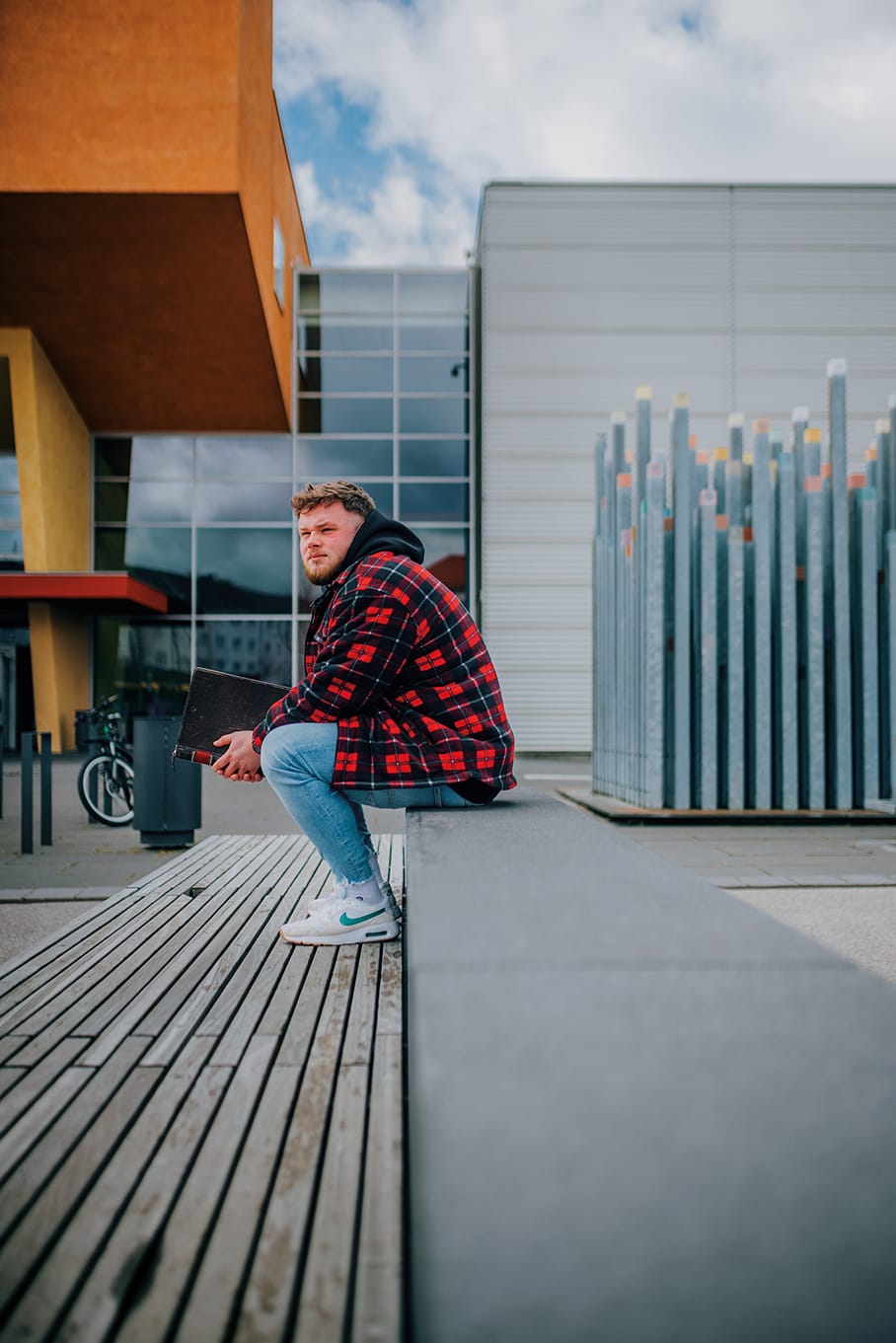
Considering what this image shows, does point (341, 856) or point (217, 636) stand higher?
point (217, 636)

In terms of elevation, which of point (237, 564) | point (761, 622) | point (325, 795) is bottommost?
point (325, 795)

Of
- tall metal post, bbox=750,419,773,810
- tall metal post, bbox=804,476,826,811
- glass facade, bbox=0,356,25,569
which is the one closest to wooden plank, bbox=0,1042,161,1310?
tall metal post, bbox=750,419,773,810

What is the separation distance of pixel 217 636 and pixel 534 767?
7.15m

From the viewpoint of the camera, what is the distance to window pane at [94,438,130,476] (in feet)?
58.4

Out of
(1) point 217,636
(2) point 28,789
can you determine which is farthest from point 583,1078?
(1) point 217,636

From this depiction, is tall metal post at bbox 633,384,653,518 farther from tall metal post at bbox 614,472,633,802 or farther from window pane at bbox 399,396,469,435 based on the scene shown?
window pane at bbox 399,396,469,435

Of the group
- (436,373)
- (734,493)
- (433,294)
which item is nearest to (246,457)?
(436,373)

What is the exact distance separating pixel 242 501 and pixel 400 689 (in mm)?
15622

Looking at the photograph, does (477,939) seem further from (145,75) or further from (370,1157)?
(145,75)

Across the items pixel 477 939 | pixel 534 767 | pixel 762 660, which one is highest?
pixel 762 660

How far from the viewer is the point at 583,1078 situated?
103 cm

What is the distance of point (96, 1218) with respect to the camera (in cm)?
137

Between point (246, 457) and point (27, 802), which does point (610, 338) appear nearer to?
point (246, 457)

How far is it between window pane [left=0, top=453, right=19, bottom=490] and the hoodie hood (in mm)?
16495
